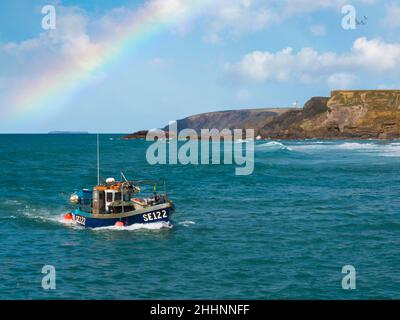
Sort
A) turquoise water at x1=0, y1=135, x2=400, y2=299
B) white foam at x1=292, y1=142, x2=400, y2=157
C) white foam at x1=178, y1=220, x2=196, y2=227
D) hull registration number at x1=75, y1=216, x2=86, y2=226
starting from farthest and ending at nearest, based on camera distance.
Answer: white foam at x1=292, y1=142, x2=400, y2=157 → white foam at x1=178, y1=220, x2=196, y2=227 → hull registration number at x1=75, y1=216, x2=86, y2=226 → turquoise water at x1=0, y1=135, x2=400, y2=299

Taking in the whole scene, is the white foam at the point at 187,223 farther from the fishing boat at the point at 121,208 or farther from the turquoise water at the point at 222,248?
the fishing boat at the point at 121,208

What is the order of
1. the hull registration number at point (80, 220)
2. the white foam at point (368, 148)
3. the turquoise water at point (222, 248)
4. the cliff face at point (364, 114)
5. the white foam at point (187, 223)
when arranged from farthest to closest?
the cliff face at point (364, 114) < the white foam at point (368, 148) < the white foam at point (187, 223) < the hull registration number at point (80, 220) < the turquoise water at point (222, 248)

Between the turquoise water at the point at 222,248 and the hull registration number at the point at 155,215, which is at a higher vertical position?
the hull registration number at the point at 155,215

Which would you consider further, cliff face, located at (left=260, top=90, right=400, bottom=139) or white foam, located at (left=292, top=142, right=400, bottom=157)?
cliff face, located at (left=260, top=90, right=400, bottom=139)

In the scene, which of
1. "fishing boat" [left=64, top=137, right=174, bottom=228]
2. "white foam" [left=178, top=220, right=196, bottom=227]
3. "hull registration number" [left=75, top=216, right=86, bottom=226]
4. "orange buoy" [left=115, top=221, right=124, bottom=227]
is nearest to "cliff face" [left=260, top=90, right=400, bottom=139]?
"white foam" [left=178, top=220, right=196, bottom=227]

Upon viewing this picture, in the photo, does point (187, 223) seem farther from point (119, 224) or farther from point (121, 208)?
point (119, 224)

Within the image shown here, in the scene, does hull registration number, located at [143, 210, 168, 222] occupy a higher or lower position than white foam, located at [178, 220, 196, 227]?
higher

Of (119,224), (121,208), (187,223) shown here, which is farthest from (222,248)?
(121,208)

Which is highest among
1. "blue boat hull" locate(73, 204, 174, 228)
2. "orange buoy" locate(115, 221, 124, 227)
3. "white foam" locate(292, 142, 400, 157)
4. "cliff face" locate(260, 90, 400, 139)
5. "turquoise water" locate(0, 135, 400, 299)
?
"cliff face" locate(260, 90, 400, 139)

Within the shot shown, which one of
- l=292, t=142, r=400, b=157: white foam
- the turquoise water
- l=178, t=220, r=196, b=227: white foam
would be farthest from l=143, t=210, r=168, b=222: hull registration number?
l=292, t=142, r=400, b=157: white foam

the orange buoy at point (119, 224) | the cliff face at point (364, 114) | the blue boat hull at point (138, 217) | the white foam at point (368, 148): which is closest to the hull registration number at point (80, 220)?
the blue boat hull at point (138, 217)

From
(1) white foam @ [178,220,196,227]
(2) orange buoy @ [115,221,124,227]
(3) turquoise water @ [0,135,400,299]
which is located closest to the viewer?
(3) turquoise water @ [0,135,400,299]

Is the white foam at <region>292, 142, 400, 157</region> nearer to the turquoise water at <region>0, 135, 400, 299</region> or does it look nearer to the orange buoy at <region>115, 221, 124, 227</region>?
the turquoise water at <region>0, 135, 400, 299</region>
